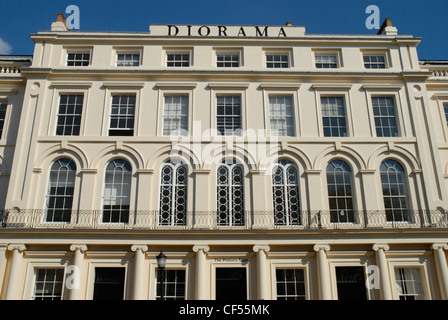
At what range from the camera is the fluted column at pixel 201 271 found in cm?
1588

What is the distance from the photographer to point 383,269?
16312 millimetres

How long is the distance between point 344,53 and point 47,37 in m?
14.5

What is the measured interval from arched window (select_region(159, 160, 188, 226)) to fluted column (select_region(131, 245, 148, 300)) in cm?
154

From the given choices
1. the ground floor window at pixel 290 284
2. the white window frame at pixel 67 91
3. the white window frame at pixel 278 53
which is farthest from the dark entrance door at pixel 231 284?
the white window frame at pixel 278 53

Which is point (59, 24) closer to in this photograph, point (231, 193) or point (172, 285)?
point (231, 193)

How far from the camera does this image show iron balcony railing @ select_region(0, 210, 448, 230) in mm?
16906

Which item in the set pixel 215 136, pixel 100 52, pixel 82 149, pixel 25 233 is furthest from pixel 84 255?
pixel 100 52

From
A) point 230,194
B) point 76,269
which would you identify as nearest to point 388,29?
point 230,194

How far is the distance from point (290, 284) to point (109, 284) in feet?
23.7

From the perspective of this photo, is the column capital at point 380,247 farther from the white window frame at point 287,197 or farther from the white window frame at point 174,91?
the white window frame at point 174,91

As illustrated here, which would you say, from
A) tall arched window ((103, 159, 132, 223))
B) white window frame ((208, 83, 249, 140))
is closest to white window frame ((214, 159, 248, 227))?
white window frame ((208, 83, 249, 140))

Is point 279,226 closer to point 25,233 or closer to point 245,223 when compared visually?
point 245,223
